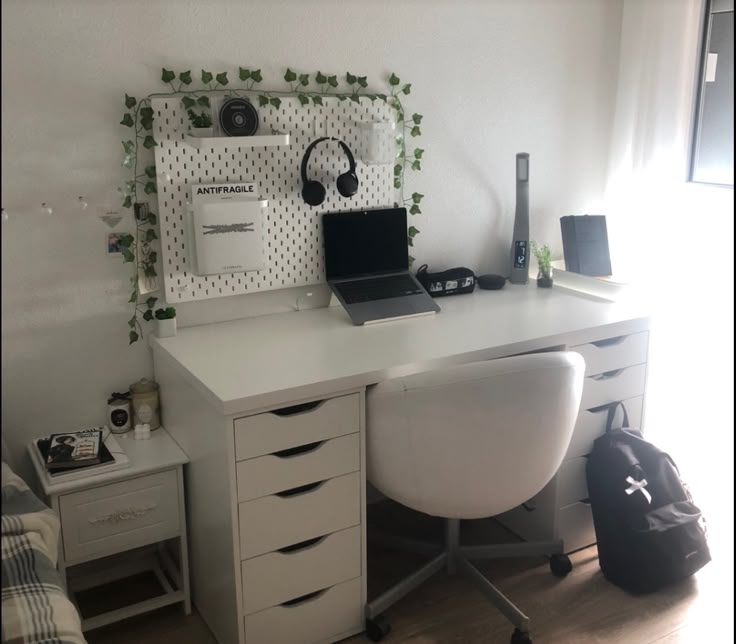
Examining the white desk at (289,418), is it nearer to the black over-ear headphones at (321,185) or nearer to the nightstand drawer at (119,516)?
the nightstand drawer at (119,516)

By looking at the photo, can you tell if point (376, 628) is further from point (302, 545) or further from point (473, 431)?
point (473, 431)

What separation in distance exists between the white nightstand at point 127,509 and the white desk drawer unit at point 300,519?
0.31 metres

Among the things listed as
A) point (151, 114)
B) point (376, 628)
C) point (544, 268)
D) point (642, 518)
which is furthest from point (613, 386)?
point (151, 114)

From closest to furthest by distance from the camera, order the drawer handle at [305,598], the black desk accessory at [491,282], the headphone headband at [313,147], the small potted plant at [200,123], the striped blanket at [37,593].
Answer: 1. the striped blanket at [37,593]
2. the drawer handle at [305,598]
3. the small potted plant at [200,123]
4. the headphone headband at [313,147]
5. the black desk accessory at [491,282]

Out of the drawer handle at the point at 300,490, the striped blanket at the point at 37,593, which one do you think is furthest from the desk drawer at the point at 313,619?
the striped blanket at the point at 37,593

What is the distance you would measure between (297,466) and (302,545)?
0.28m

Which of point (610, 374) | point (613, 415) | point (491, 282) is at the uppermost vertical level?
point (491, 282)

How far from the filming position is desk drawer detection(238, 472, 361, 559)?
191 centimetres

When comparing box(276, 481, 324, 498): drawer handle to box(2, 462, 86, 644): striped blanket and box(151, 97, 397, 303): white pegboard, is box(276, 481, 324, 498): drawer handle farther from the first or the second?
box(151, 97, 397, 303): white pegboard

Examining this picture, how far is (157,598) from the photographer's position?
2.20 m

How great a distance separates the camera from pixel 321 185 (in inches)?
92.7

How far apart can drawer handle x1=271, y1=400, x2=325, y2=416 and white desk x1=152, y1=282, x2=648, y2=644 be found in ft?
0.09

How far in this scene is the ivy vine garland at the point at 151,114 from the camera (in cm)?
213

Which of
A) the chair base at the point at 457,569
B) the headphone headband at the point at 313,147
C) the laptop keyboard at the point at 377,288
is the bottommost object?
the chair base at the point at 457,569
